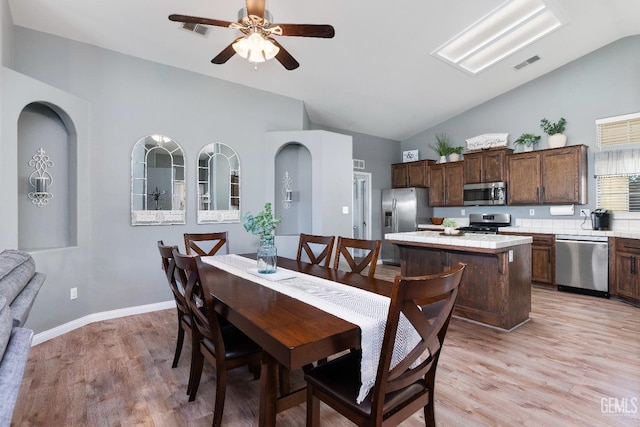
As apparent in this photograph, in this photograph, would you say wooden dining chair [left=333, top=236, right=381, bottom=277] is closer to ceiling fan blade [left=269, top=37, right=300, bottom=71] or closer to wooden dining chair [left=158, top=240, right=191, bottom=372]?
wooden dining chair [left=158, top=240, right=191, bottom=372]

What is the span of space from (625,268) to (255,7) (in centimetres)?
521

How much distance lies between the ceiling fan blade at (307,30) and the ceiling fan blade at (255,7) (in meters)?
0.15

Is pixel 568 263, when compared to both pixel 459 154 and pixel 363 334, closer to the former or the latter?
pixel 459 154

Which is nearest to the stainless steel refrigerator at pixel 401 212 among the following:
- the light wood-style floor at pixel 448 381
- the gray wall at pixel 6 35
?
the light wood-style floor at pixel 448 381

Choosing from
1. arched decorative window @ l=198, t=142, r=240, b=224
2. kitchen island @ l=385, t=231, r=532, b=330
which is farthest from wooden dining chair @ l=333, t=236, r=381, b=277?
arched decorative window @ l=198, t=142, r=240, b=224

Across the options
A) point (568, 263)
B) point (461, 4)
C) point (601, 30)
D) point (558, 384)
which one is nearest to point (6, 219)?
point (558, 384)

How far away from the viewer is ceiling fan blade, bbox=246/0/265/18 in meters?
2.18

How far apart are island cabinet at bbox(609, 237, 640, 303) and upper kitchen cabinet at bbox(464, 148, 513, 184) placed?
1.86 metres

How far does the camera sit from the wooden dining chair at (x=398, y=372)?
1.10 meters

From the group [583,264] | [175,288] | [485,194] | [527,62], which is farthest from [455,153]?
[175,288]

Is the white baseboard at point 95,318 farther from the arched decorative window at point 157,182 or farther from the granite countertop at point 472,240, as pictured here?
the granite countertop at point 472,240

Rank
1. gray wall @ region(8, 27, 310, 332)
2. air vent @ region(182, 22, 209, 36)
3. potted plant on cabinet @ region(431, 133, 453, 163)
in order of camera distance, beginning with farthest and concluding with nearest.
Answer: potted plant on cabinet @ region(431, 133, 453, 163), air vent @ region(182, 22, 209, 36), gray wall @ region(8, 27, 310, 332)

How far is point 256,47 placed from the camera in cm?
238

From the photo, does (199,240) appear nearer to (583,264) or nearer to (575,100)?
(583,264)
